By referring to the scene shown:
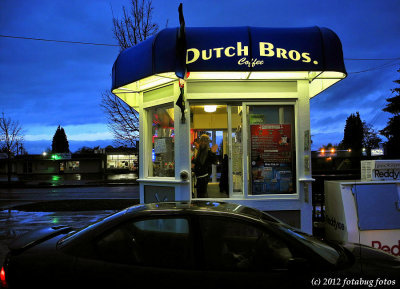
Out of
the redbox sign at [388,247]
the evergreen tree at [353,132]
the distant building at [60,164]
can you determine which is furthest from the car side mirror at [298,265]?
the evergreen tree at [353,132]

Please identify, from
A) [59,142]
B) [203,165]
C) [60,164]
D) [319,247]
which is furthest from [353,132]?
[319,247]

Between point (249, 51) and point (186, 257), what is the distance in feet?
13.8

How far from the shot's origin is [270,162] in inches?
267

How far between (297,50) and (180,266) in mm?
4706

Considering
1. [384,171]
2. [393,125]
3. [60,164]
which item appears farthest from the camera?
[60,164]

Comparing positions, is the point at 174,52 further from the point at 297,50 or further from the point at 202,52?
the point at 297,50

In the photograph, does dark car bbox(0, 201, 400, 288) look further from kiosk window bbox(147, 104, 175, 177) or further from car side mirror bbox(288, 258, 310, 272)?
kiosk window bbox(147, 104, 175, 177)

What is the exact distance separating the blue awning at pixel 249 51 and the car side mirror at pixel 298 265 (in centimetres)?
387

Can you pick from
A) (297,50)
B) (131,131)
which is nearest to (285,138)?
(297,50)

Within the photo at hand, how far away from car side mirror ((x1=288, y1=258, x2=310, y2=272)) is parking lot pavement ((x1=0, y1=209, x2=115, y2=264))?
651 centimetres

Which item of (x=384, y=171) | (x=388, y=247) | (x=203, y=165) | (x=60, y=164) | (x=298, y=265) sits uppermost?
(x=203, y=165)

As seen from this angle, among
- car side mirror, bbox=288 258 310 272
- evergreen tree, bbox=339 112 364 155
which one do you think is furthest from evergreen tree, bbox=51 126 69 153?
car side mirror, bbox=288 258 310 272

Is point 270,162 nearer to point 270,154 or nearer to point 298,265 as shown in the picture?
point 270,154

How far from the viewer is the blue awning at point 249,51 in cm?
573
